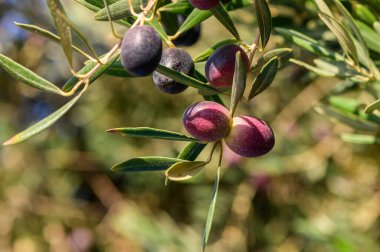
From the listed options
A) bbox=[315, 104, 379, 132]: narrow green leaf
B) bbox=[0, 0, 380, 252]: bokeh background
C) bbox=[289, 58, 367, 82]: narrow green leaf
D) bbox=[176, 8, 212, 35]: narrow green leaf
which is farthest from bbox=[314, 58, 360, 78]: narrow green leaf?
bbox=[0, 0, 380, 252]: bokeh background

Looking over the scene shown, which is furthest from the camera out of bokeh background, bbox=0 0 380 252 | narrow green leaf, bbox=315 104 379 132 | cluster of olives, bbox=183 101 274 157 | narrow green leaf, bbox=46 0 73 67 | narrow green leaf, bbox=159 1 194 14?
bokeh background, bbox=0 0 380 252

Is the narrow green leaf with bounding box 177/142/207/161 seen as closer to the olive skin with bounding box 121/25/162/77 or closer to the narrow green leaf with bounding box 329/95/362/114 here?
the olive skin with bounding box 121/25/162/77

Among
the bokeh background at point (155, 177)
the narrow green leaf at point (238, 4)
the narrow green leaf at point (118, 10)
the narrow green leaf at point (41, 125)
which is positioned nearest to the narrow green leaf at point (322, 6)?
the narrow green leaf at point (238, 4)

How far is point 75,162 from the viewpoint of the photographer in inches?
84.7

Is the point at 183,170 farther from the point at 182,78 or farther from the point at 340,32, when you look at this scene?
the point at 340,32

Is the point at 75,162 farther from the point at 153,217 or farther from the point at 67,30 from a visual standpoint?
the point at 67,30

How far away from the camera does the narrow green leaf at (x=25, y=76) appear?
0.59 meters

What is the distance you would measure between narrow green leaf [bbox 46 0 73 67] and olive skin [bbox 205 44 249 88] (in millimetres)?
158

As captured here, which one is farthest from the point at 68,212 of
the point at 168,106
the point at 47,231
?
the point at 168,106

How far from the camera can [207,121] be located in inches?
23.4

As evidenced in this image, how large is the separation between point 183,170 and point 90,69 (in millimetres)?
162

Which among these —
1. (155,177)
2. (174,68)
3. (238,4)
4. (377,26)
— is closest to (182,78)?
(174,68)

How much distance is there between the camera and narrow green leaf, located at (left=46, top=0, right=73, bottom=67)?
49 centimetres

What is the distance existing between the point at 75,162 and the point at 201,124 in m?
1.64
